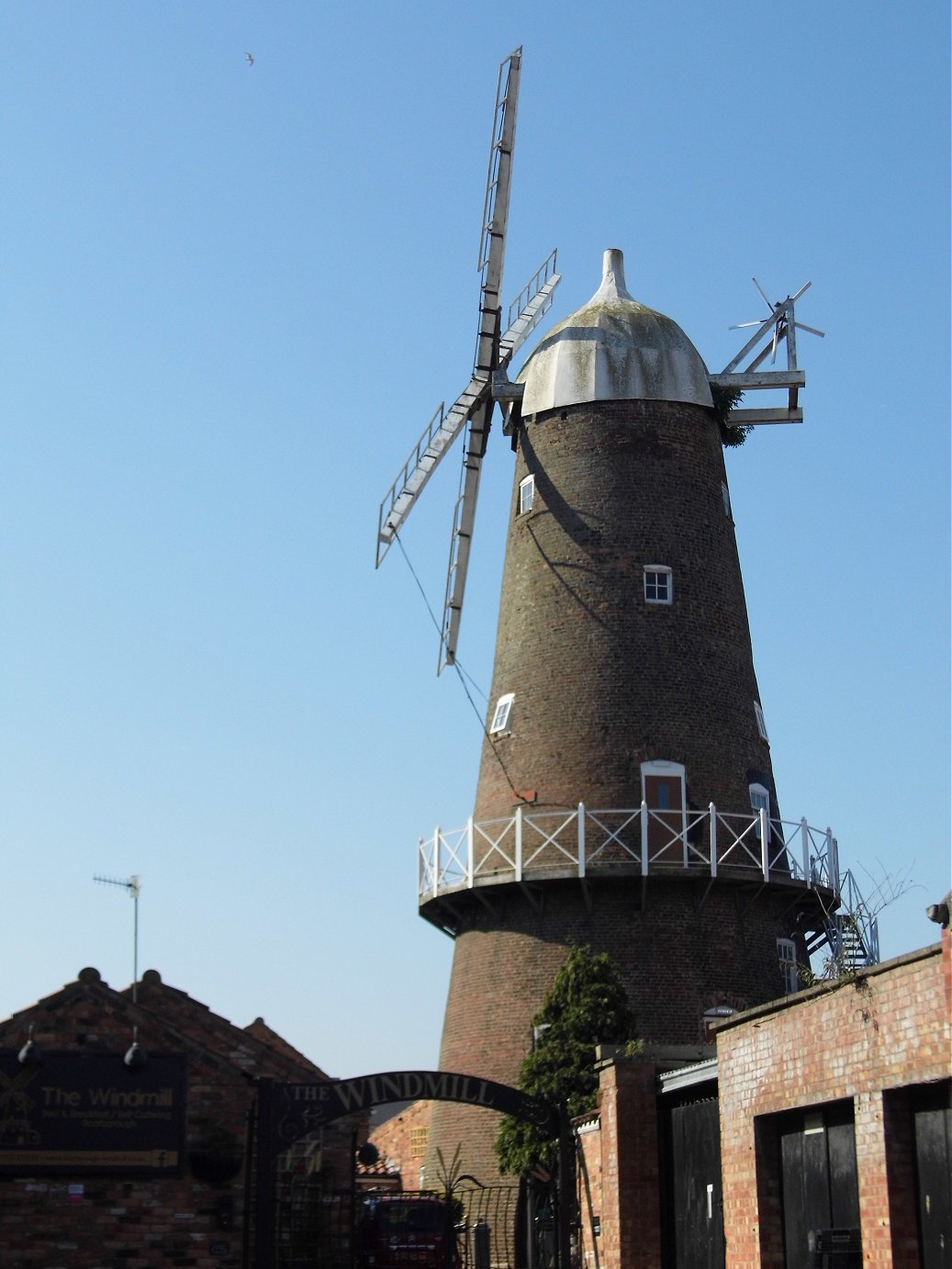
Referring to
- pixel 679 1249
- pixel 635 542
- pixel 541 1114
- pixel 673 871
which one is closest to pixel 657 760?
pixel 673 871

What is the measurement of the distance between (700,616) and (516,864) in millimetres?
5835

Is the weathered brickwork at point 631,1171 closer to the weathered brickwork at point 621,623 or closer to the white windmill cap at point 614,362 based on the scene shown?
the weathered brickwork at point 621,623

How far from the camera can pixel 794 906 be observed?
31.4m

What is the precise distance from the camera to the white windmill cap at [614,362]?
33375 millimetres

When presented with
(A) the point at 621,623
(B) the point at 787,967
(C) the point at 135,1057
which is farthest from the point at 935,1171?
(A) the point at 621,623

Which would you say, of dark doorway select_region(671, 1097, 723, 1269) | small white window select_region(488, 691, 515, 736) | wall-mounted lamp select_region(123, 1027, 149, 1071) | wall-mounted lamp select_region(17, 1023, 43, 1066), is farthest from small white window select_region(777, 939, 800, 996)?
wall-mounted lamp select_region(17, 1023, 43, 1066)

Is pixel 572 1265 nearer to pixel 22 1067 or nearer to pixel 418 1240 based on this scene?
pixel 418 1240

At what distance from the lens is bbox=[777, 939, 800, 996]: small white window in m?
30.6

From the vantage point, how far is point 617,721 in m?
31.1

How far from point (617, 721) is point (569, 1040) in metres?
5.96

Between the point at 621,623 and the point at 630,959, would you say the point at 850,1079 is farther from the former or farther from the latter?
the point at 621,623

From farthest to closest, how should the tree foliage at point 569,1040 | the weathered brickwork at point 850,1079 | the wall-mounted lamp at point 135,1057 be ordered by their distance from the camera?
the tree foliage at point 569,1040, the wall-mounted lamp at point 135,1057, the weathered brickwork at point 850,1079

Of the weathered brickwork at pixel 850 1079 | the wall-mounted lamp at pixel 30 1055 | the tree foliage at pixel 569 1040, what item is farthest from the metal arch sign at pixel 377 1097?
the weathered brickwork at pixel 850 1079

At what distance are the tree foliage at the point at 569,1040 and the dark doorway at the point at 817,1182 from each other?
30.7 feet
